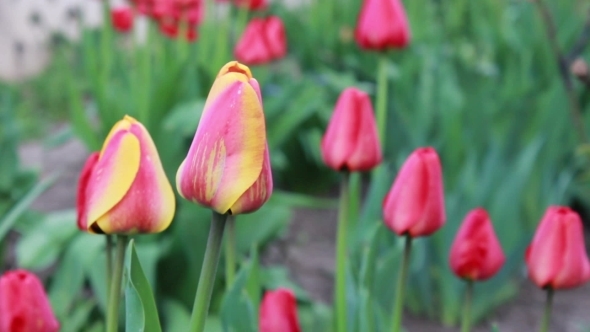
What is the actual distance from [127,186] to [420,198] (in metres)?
0.40

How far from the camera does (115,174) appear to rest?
0.71 metres

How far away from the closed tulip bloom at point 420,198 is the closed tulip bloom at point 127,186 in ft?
1.16

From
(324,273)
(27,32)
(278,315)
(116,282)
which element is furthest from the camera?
(27,32)

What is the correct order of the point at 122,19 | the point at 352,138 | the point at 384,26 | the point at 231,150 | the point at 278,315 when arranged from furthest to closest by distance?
1. the point at 122,19
2. the point at 384,26
3. the point at 352,138
4. the point at 278,315
5. the point at 231,150

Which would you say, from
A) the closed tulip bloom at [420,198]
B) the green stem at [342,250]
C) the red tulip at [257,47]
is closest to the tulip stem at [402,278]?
the closed tulip bloom at [420,198]

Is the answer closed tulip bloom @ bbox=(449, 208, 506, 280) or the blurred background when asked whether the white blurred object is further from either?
closed tulip bloom @ bbox=(449, 208, 506, 280)

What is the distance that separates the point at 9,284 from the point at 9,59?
5547 millimetres

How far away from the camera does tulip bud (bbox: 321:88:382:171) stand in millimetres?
1084

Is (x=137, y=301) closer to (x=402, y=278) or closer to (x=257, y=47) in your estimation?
(x=402, y=278)

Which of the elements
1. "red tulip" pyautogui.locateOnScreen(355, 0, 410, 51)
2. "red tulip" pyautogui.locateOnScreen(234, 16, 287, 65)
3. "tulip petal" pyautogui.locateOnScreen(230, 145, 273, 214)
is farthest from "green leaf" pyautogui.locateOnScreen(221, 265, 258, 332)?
"red tulip" pyautogui.locateOnScreen(234, 16, 287, 65)

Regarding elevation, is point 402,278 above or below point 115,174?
below

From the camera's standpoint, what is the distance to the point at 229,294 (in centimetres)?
90

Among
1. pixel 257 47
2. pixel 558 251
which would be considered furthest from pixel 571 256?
pixel 257 47

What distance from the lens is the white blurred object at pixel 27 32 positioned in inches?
229
